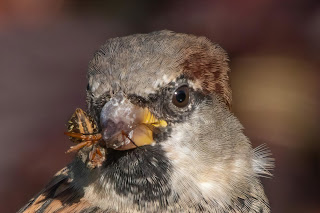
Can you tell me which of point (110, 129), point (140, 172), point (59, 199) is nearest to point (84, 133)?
point (110, 129)

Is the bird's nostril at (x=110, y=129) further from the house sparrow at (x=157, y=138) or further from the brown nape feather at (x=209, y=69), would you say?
the brown nape feather at (x=209, y=69)

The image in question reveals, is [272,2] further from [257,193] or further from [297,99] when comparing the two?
[257,193]

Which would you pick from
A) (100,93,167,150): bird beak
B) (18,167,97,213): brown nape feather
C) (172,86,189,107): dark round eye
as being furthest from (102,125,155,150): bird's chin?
(18,167,97,213): brown nape feather

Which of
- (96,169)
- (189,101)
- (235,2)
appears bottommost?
(96,169)

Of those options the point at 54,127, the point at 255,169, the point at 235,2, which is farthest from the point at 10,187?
the point at 235,2

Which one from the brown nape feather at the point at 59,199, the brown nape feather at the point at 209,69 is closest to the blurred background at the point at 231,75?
the brown nape feather at the point at 59,199
